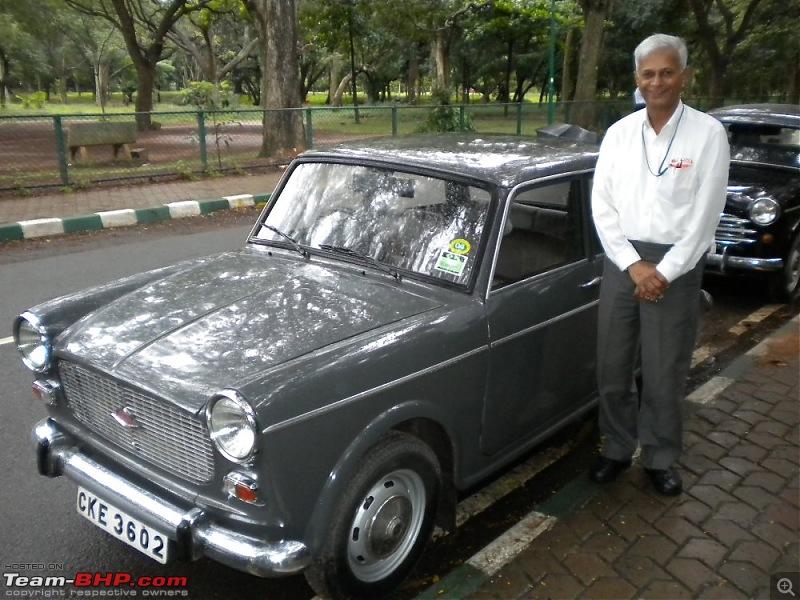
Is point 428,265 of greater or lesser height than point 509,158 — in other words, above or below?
below

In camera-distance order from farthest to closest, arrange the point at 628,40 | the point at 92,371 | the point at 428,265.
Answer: the point at 628,40
the point at 428,265
the point at 92,371

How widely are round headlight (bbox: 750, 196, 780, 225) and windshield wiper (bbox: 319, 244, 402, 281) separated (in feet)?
14.3

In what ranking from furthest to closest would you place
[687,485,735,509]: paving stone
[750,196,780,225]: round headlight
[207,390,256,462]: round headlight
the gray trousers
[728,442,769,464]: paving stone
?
[750,196,780,225]: round headlight → [728,442,769,464]: paving stone → [687,485,735,509]: paving stone → the gray trousers → [207,390,256,462]: round headlight

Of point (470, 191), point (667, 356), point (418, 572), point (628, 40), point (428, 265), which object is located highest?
point (628, 40)

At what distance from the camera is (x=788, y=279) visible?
6430mm

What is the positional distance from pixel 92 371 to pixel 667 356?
240 centimetres

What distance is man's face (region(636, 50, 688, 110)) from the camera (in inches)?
117

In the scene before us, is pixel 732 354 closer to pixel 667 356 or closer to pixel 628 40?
pixel 667 356

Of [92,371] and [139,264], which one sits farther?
[139,264]

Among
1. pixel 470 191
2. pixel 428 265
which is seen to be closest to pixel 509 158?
pixel 470 191

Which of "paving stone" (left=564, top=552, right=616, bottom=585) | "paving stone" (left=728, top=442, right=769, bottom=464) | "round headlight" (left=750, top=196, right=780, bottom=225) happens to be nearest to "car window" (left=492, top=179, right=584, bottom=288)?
"paving stone" (left=564, top=552, right=616, bottom=585)

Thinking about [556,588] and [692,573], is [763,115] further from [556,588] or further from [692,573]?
[556,588]

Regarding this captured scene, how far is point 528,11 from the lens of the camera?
31359 millimetres

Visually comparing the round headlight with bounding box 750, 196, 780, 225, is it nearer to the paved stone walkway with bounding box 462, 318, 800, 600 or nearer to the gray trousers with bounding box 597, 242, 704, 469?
the paved stone walkway with bounding box 462, 318, 800, 600
